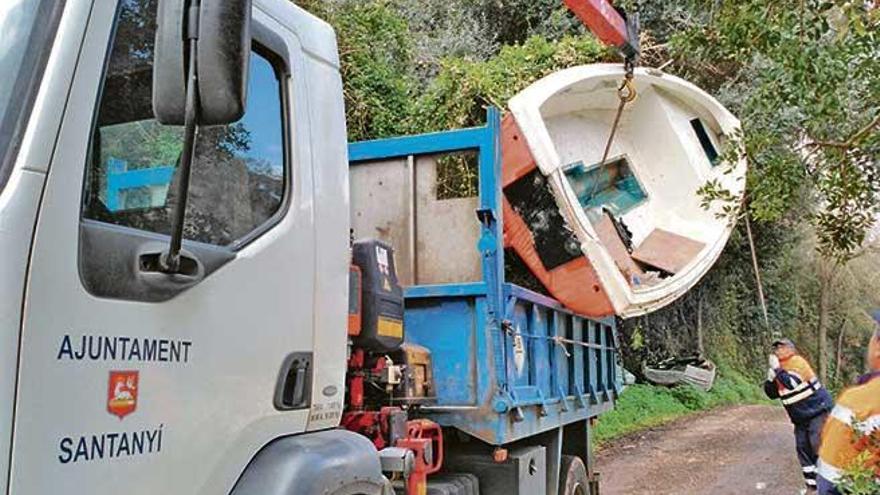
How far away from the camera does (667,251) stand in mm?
5848

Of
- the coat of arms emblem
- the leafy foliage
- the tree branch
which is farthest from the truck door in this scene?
the tree branch

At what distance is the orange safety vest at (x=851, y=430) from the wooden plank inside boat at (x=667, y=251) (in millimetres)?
2448

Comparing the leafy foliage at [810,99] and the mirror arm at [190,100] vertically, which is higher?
the leafy foliage at [810,99]

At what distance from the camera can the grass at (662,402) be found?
12258 millimetres

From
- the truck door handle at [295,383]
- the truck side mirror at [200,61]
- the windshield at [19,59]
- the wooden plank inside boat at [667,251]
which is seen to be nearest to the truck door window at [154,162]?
the windshield at [19,59]

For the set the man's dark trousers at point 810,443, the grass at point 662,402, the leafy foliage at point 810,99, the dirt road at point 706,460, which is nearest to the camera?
the leafy foliage at point 810,99

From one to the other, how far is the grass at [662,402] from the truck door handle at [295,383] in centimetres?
892

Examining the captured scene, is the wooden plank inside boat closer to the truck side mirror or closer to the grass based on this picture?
the truck side mirror

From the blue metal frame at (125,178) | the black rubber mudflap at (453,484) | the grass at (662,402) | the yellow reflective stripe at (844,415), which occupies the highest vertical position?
the blue metal frame at (125,178)

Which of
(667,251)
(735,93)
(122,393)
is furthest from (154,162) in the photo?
(735,93)

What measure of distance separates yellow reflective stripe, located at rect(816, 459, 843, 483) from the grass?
7.62 metres

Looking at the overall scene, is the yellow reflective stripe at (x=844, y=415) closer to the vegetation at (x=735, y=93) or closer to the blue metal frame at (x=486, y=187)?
the blue metal frame at (x=486, y=187)

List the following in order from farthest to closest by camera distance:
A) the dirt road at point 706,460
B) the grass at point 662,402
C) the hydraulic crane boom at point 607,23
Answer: the grass at point 662,402 < the dirt road at point 706,460 < the hydraulic crane boom at point 607,23

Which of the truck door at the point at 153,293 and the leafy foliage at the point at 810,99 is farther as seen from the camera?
the leafy foliage at the point at 810,99
